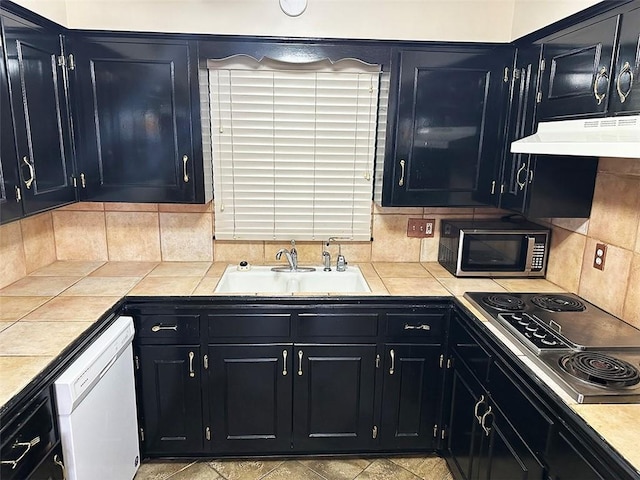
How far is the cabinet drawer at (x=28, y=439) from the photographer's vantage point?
126 centimetres

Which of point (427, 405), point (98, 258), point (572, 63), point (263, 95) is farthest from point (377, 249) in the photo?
point (98, 258)

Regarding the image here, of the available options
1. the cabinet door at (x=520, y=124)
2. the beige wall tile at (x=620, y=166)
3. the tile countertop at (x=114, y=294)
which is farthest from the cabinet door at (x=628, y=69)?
the tile countertop at (x=114, y=294)

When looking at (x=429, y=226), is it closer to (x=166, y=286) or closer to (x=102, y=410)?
(x=166, y=286)

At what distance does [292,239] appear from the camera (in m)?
2.68

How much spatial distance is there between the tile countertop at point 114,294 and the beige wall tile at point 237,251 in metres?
0.10

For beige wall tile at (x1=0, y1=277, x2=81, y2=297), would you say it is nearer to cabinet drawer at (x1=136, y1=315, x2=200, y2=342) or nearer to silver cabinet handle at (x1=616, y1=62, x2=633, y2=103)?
cabinet drawer at (x1=136, y1=315, x2=200, y2=342)

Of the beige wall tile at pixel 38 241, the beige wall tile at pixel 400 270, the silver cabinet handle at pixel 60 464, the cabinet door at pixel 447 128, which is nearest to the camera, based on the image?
the silver cabinet handle at pixel 60 464

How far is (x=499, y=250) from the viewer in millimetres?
2418

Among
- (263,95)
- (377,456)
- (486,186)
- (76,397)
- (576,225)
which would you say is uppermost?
(263,95)

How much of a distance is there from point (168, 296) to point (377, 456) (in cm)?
143

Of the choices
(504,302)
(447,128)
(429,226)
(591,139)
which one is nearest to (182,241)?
(429,226)

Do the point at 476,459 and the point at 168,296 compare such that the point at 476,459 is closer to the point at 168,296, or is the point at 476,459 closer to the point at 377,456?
the point at 377,456

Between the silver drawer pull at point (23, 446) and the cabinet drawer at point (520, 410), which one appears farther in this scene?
the cabinet drawer at point (520, 410)

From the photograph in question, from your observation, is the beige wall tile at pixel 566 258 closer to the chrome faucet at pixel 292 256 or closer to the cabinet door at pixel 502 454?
the cabinet door at pixel 502 454
